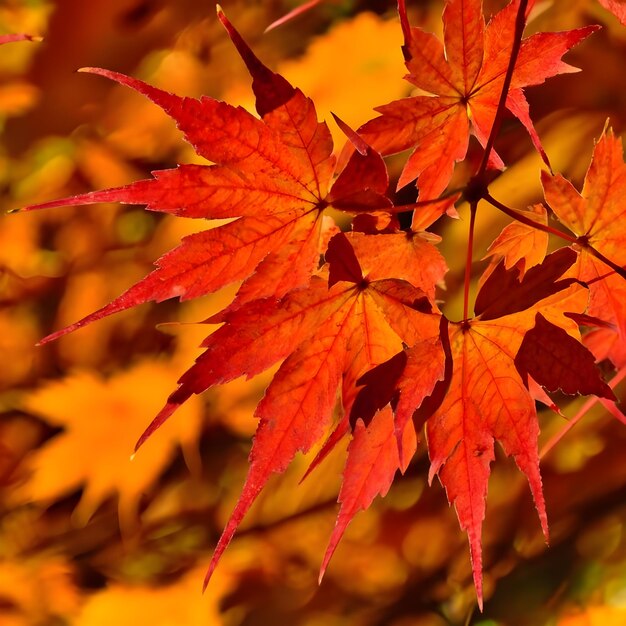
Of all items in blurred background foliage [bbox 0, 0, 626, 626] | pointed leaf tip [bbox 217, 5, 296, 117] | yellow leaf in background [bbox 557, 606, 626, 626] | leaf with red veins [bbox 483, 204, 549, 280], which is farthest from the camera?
yellow leaf in background [bbox 557, 606, 626, 626]

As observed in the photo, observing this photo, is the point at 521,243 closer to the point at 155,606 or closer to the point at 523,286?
the point at 523,286

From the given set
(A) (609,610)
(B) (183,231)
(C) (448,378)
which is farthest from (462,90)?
(A) (609,610)

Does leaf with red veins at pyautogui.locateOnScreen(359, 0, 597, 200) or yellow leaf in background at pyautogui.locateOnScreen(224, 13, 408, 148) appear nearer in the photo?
leaf with red veins at pyautogui.locateOnScreen(359, 0, 597, 200)

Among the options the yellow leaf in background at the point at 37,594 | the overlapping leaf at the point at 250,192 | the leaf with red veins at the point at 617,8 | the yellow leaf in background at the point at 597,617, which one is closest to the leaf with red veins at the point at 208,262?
the overlapping leaf at the point at 250,192

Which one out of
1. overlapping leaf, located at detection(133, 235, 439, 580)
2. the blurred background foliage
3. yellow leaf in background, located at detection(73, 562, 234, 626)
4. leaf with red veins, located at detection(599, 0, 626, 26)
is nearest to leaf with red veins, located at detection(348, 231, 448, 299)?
overlapping leaf, located at detection(133, 235, 439, 580)

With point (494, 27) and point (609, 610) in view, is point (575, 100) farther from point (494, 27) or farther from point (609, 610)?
point (609, 610)

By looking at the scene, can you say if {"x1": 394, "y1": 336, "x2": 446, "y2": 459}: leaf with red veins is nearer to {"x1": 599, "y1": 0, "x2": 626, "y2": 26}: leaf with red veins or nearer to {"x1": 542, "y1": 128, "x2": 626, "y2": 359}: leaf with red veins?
{"x1": 542, "y1": 128, "x2": 626, "y2": 359}: leaf with red veins
